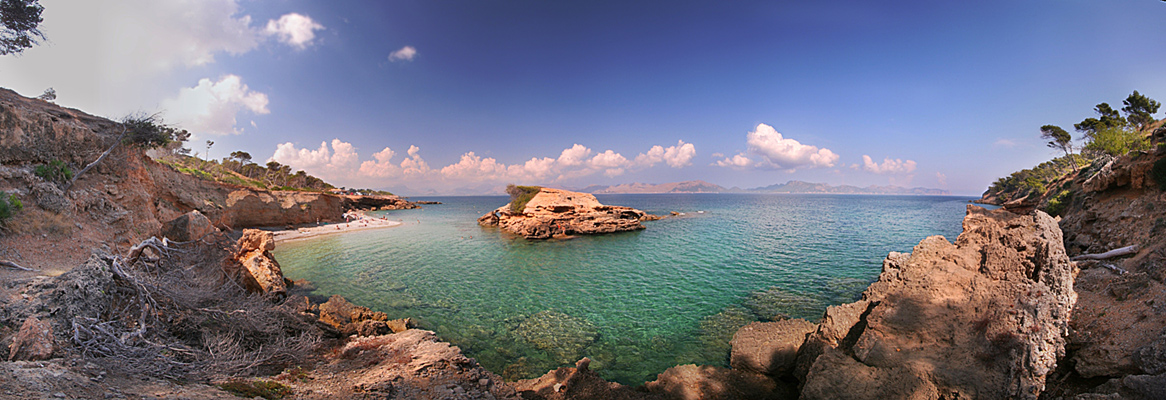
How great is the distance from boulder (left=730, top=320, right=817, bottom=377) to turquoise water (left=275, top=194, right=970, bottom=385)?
71cm

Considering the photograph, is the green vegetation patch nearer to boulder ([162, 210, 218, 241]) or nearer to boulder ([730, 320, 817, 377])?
boulder ([162, 210, 218, 241])

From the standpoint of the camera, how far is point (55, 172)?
303 inches

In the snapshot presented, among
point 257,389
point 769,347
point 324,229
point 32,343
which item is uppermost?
point 32,343

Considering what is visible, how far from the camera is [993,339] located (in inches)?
178

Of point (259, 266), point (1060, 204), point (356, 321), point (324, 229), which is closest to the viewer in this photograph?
point (356, 321)

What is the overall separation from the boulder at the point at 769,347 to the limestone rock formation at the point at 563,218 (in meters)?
22.4

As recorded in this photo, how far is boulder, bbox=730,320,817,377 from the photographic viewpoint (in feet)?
24.2

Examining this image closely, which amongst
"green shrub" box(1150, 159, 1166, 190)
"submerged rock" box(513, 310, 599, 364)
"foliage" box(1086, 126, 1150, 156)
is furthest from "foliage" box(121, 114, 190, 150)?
"foliage" box(1086, 126, 1150, 156)

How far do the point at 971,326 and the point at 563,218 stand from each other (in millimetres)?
29785

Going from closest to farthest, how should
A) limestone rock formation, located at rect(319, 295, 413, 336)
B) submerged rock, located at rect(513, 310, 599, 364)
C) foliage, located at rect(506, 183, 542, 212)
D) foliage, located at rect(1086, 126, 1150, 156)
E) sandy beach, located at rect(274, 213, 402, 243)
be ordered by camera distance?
1. limestone rock formation, located at rect(319, 295, 413, 336)
2. submerged rock, located at rect(513, 310, 599, 364)
3. foliage, located at rect(1086, 126, 1150, 156)
4. sandy beach, located at rect(274, 213, 402, 243)
5. foliage, located at rect(506, 183, 542, 212)

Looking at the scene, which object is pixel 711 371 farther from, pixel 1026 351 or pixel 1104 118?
pixel 1104 118

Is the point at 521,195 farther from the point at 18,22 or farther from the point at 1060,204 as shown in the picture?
the point at 1060,204

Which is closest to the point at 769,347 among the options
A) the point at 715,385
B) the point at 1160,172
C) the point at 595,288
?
the point at 715,385

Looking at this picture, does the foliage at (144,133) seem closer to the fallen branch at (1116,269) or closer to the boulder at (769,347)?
the boulder at (769,347)
